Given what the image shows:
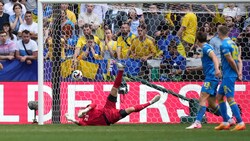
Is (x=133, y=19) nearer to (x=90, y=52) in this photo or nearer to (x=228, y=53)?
(x=90, y=52)

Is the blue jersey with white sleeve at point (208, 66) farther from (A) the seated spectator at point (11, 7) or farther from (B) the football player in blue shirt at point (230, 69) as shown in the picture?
(A) the seated spectator at point (11, 7)

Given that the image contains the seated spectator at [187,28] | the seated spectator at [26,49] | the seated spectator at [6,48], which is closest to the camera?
the seated spectator at [187,28]

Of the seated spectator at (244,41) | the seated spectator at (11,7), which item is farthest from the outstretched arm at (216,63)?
the seated spectator at (11,7)

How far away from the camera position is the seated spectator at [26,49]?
65.7ft

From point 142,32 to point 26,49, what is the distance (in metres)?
2.98

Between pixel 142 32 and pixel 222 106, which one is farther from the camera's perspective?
pixel 142 32

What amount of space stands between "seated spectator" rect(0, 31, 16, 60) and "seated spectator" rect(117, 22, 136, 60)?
271 cm

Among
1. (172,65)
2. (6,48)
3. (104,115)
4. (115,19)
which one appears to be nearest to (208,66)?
(104,115)

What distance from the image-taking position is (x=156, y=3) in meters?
19.3

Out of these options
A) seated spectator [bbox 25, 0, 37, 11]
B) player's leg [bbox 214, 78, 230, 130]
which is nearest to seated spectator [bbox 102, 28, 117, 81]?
seated spectator [bbox 25, 0, 37, 11]

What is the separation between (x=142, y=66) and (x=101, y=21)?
157 cm

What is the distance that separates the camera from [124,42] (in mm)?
19562

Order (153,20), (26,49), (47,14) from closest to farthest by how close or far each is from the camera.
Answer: (47,14) → (153,20) → (26,49)

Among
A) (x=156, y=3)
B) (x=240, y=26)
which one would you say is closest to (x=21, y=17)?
(x=156, y=3)
